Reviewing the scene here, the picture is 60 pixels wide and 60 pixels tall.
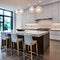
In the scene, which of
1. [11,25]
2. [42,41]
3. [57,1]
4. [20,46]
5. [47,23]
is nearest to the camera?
[42,41]

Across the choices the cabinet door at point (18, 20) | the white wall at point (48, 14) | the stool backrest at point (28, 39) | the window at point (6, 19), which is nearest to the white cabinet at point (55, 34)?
the white wall at point (48, 14)

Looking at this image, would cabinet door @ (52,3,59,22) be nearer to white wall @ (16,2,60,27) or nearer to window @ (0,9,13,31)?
white wall @ (16,2,60,27)

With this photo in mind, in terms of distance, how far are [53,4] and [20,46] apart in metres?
4.78

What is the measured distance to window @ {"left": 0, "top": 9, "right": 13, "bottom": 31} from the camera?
34.1 feet

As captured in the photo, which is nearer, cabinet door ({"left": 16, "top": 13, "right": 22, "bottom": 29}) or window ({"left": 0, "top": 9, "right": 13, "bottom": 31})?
cabinet door ({"left": 16, "top": 13, "right": 22, "bottom": 29})

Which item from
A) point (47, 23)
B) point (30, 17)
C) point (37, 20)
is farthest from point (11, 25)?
point (47, 23)

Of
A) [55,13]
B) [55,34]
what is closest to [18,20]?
[55,13]

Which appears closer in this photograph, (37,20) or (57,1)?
(57,1)

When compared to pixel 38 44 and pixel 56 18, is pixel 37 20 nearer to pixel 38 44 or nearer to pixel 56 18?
pixel 56 18

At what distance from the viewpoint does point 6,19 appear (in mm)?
10953

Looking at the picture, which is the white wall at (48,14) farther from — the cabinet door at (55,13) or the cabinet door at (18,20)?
the cabinet door at (18,20)

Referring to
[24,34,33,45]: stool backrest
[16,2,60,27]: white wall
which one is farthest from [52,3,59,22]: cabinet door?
[24,34,33,45]: stool backrest

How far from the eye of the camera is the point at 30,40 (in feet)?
10.7

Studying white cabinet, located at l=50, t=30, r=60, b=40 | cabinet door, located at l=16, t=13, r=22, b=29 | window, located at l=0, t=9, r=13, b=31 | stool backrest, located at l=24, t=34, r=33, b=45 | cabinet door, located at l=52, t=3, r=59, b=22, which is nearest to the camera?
stool backrest, located at l=24, t=34, r=33, b=45
